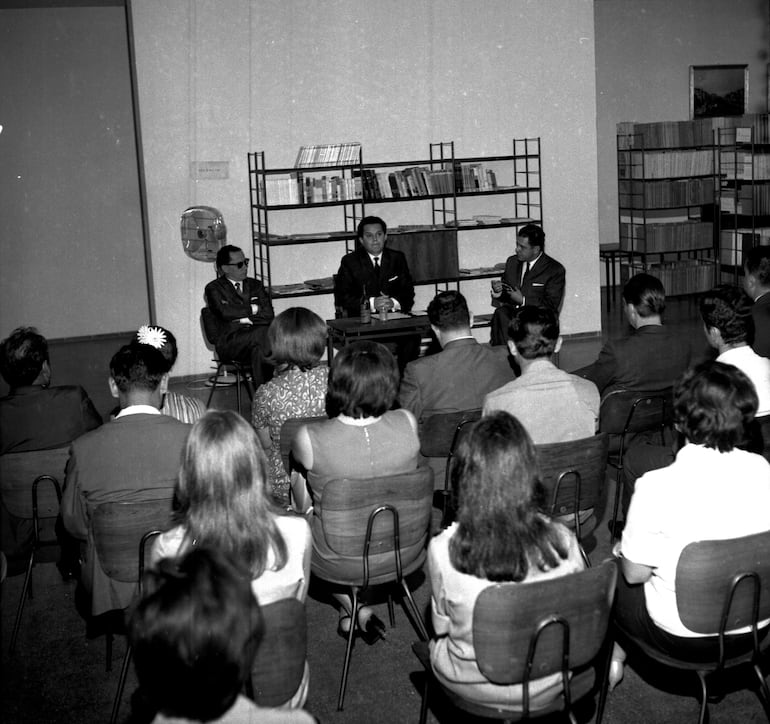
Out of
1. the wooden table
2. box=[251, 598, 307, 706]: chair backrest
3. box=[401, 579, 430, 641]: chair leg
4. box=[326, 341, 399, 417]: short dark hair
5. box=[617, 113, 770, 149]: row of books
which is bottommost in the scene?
box=[401, 579, 430, 641]: chair leg

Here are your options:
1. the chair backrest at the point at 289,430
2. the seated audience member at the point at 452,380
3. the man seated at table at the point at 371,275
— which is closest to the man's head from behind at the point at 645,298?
the seated audience member at the point at 452,380

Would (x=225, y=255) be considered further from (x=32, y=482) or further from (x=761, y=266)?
(x=32, y=482)

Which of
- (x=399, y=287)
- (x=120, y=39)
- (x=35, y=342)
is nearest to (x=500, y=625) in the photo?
(x=35, y=342)

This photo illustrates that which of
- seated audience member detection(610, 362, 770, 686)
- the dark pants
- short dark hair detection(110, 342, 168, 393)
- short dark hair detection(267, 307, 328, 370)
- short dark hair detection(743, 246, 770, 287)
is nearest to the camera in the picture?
seated audience member detection(610, 362, 770, 686)

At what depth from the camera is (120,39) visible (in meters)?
9.95

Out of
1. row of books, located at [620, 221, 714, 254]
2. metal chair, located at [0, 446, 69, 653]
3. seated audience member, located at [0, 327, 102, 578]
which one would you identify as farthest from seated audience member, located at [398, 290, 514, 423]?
row of books, located at [620, 221, 714, 254]

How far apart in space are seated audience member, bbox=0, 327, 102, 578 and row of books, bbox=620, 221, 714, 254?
30.6ft

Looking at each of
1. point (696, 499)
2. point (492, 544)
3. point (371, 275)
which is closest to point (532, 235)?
point (371, 275)

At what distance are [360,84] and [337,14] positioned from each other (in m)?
0.64

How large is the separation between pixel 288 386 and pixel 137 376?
846mm

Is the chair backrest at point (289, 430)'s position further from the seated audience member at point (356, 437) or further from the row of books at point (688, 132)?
the row of books at point (688, 132)

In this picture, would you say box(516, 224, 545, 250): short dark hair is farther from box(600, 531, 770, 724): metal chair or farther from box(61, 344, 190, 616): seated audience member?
box(600, 531, 770, 724): metal chair

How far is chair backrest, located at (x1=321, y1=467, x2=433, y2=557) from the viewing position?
10.2ft

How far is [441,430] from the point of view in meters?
4.18
